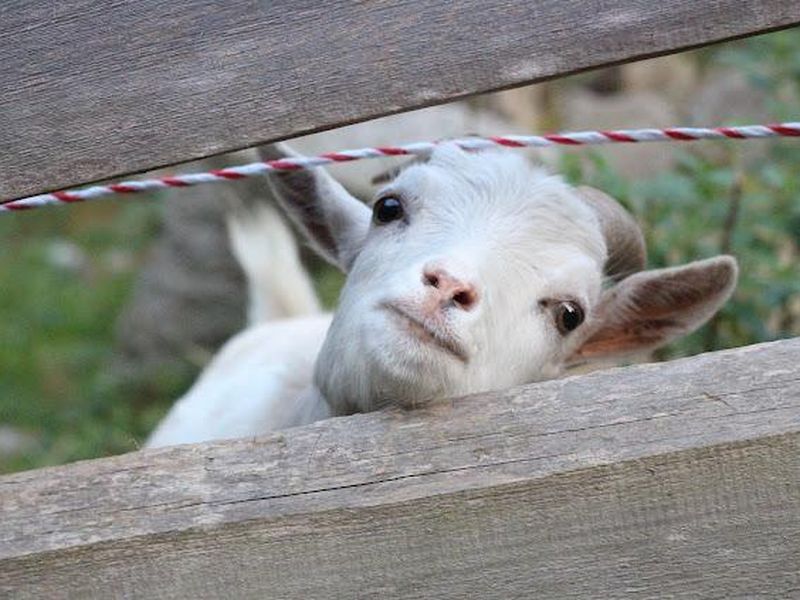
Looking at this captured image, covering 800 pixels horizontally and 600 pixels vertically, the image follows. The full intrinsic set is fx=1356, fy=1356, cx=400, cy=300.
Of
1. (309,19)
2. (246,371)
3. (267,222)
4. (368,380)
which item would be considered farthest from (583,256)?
(267,222)

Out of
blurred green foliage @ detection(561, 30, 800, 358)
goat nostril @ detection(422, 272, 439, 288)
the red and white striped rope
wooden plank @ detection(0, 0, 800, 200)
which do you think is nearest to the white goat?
goat nostril @ detection(422, 272, 439, 288)

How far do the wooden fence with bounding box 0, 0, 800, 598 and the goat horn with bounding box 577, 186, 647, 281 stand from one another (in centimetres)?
105

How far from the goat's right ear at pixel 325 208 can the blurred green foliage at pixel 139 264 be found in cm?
80

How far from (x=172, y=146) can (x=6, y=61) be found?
10.6 inches

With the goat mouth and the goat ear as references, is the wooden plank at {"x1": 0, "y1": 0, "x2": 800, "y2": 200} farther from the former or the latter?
the goat ear

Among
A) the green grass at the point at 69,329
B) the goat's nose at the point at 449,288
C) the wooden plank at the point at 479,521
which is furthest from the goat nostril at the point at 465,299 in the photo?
the green grass at the point at 69,329

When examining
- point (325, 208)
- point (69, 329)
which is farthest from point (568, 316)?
point (69, 329)

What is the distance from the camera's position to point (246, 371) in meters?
4.23

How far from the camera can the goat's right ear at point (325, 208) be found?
318 centimetres

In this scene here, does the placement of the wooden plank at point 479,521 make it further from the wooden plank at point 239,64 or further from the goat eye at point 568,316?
the goat eye at point 568,316

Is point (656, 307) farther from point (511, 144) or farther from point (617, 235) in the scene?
point (511, 144)

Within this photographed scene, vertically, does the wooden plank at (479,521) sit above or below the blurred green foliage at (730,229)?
above

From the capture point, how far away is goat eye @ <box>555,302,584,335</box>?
2749 mm

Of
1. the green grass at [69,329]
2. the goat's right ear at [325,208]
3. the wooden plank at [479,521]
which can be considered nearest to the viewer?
the wooden plank at [479,521]
